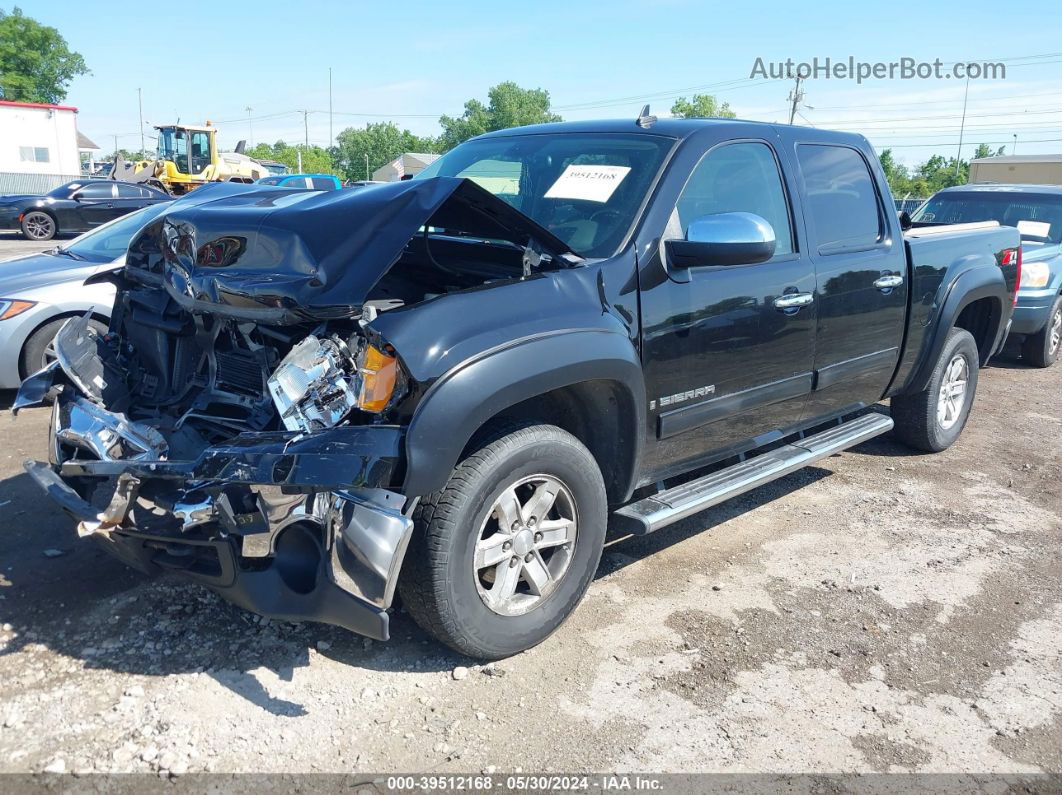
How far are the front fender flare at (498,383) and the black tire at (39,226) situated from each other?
20.8 m

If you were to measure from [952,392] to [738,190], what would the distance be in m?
2.87

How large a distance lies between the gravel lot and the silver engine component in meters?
1.00

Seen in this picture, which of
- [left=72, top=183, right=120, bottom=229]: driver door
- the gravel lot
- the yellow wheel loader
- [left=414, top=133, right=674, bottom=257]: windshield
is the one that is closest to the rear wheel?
[left=72, top=183, right=120, bottom=229]: driver door

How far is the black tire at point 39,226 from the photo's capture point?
1997cm

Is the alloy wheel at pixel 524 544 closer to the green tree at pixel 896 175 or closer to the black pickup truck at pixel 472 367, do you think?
the black pickup truck at pixel 472 367

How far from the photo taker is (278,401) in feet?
9.45

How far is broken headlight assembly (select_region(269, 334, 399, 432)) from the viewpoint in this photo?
279cm

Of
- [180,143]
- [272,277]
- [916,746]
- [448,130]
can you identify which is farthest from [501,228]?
[448,130]

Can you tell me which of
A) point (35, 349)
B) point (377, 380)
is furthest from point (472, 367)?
point (35, 349)

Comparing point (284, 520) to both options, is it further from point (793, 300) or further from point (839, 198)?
point (839, 198)

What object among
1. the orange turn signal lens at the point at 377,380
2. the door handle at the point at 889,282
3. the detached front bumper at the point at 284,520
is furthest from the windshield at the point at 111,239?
the door handle at the point at 889,282

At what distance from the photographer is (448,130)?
96.6 m

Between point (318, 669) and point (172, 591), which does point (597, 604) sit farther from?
point (172, 591)

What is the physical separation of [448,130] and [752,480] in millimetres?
97863
